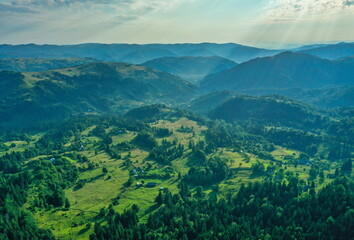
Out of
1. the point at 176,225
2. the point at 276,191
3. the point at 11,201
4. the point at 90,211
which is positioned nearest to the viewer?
the point at 176,225

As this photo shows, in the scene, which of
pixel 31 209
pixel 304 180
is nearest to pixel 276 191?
pixel 304 180

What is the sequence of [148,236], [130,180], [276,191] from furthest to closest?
[130,180] < [276,191] < [148,236]

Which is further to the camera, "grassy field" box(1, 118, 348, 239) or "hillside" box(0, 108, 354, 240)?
"grassy field" box(1, 118, 348, 239)

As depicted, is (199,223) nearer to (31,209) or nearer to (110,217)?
(110,217)

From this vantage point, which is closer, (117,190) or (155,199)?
(155,199)

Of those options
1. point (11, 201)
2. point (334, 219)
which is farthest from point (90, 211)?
point (334, 219)

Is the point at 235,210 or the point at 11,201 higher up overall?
the point at 11,201

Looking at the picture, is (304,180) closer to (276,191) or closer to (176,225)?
(276,191)

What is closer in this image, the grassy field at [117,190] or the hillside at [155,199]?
the hillside at [155,199]

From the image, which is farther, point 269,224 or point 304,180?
point 304,180

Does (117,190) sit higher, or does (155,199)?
(117,190)
